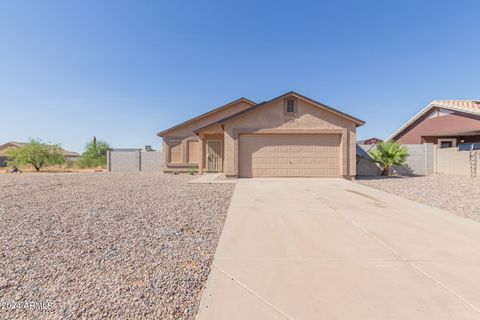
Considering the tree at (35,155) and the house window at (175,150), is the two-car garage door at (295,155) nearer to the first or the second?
the house window at (175,150)

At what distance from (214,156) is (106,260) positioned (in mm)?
13821

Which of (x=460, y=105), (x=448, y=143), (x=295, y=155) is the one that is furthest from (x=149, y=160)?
(x=460, y=105)

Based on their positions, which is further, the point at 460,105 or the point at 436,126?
the point at 436,126

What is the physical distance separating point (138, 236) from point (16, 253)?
1.64 meters

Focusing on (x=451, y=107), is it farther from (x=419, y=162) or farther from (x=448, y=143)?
(x=419, y=162)

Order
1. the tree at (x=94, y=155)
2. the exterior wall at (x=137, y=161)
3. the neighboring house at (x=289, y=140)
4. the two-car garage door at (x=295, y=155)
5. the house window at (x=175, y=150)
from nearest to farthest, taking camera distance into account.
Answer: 1. the neighboring house at (x=289, y=140)
2. the two-car garage door at (x=295, y=155)
3. the house window at (x=175, y=150)
4. the exterior wall at (x=137, y=161)
5. the tree at (x=94, y=155)

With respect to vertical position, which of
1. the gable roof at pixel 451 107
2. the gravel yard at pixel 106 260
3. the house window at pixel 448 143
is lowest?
the gravel yard at pixel 106 260

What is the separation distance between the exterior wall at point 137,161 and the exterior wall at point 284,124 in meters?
11.3

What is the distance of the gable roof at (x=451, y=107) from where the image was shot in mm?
17098

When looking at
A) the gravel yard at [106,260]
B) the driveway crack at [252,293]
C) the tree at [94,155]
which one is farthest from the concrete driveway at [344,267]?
the tree at [94,155]

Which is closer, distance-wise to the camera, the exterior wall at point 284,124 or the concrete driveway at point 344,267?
the concrete driveway at point 344,267

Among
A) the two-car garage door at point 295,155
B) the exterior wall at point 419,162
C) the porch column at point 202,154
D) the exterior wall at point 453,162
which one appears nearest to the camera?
the two-car garage door at point 295,155

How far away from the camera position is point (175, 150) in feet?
59.9

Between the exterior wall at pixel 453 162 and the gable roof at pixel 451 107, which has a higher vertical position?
the gable roof at pixel 451 107
